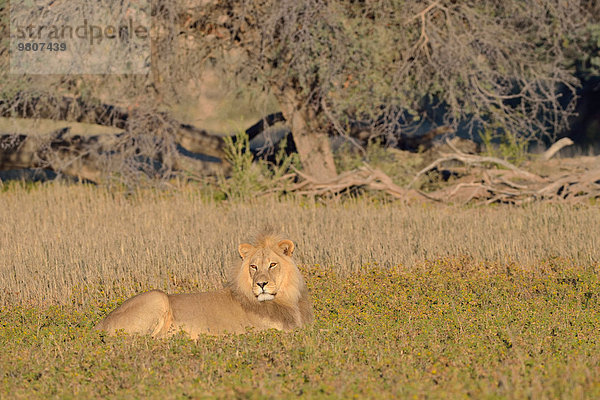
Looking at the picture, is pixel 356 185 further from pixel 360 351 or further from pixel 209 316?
pixel 360 351

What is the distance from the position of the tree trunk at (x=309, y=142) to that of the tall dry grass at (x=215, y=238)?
5.91 feet

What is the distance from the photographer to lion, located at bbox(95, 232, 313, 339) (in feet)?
23.2

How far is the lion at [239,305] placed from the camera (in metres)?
7.07

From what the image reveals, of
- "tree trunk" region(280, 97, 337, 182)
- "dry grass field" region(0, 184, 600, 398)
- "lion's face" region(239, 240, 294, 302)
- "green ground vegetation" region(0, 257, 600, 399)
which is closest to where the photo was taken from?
"green ground vegetation" region(0, 257, 600, 399)

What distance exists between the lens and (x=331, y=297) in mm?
9000

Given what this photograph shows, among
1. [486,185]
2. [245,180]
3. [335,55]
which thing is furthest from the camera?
[245,180]

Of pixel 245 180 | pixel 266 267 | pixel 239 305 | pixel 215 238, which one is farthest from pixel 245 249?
pixel 245 180

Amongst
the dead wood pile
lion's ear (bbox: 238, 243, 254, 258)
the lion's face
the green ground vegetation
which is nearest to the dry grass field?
the green ground vegetation

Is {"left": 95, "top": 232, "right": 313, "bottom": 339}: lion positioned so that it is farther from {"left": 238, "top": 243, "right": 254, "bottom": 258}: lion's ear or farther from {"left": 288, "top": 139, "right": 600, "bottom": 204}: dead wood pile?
{"left": 288, "top": 139, "right": 600, "bottom": 204}: dead wood pile

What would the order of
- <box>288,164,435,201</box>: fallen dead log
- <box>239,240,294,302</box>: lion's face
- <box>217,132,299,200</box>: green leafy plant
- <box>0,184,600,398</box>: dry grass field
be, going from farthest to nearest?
<box>217,132,299,200</box>: green leafy plant
<box>288,164,435,201</box>: fallen dead log
<box>239,240,294,302</box>: lion's face
<box>0,184,600,398</box>: dry grass field

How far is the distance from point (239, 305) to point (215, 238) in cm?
478

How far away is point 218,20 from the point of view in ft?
53.3

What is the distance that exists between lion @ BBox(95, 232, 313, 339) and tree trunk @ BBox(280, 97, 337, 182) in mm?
10201

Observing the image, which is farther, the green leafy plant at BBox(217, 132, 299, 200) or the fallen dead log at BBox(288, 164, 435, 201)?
the green leafy plant at BBox(217, 132, 299, 200)
